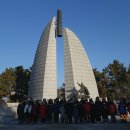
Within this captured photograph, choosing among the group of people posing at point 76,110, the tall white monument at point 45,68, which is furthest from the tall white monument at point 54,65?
the group of people posing at point 76,110

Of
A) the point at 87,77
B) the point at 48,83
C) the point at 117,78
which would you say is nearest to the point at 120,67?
the point at 117,78

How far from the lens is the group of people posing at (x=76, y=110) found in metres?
18.3

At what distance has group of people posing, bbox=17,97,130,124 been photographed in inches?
722

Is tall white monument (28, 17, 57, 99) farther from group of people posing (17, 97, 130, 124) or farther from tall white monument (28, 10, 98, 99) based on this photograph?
group of people posing (17, 97, 130, 124)

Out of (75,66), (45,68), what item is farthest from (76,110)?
(75,66)

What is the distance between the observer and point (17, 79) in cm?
6562

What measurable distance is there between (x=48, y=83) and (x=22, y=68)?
22.2m

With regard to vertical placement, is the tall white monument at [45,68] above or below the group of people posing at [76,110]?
above

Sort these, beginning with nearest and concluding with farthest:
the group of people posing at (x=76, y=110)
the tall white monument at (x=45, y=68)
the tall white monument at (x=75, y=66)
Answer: the group of people posing at (x=76, y=110) < the tall white monument at (x=45, y=68) < the tall white monument at (x=75, y=66)

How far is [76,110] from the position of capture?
1841cm

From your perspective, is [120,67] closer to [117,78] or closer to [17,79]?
[117,78]

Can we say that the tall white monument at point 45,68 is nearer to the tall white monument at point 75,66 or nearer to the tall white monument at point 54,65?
the tall white monument at point 54,65

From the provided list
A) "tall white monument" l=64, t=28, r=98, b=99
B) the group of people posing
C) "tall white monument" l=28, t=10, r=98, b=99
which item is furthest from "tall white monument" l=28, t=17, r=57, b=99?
the group of people posing

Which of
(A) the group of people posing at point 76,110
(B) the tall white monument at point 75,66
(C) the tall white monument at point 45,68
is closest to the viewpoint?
(A) the group of people posing at point 76,110
